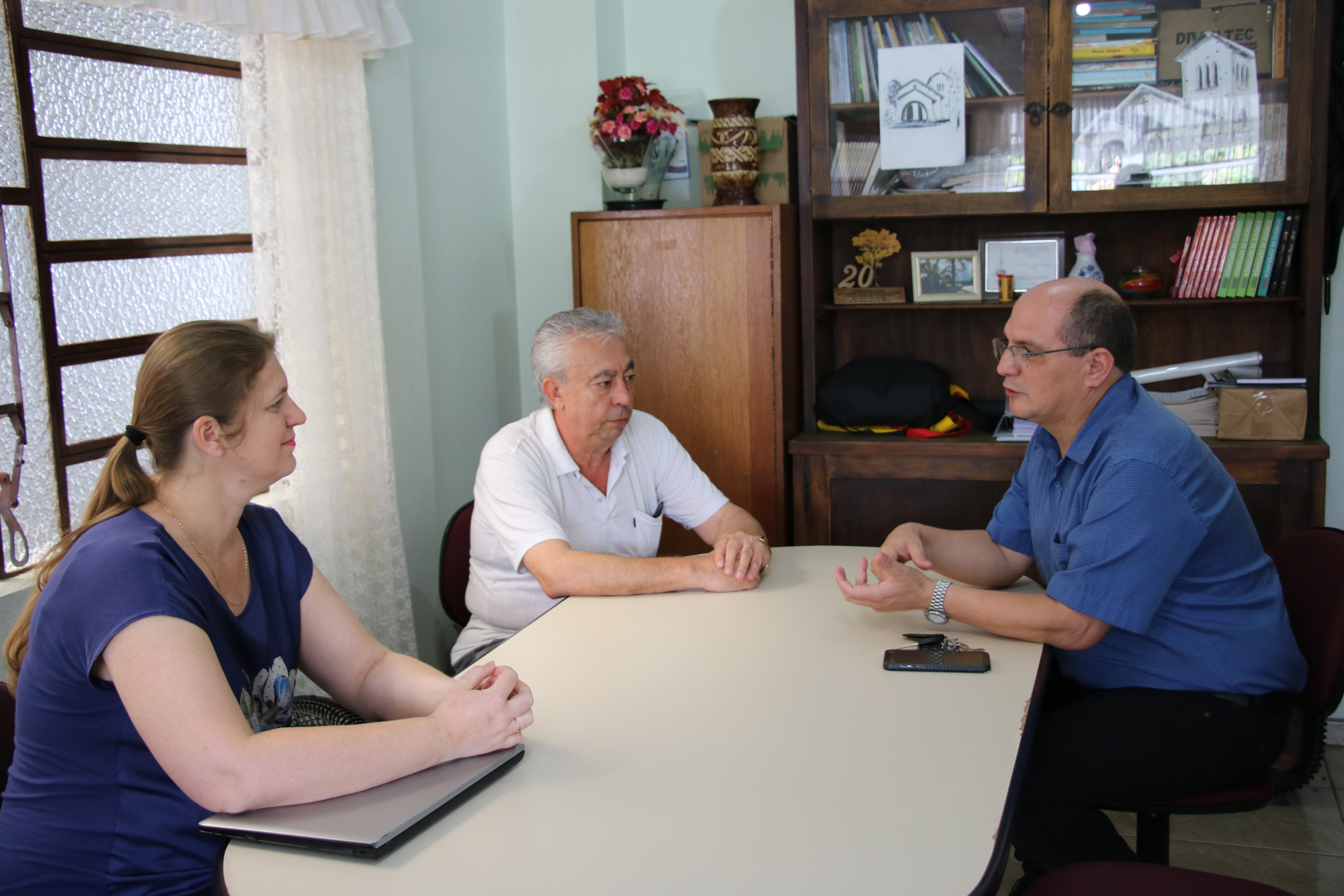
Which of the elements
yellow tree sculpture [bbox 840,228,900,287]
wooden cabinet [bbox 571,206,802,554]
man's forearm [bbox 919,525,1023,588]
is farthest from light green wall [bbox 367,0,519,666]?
man's forearm [bbox 919,525,1023,588]

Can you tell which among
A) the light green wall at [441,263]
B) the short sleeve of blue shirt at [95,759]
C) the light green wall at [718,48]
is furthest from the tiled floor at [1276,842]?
the light green wall at [718,48]

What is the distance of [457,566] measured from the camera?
2.67 meters

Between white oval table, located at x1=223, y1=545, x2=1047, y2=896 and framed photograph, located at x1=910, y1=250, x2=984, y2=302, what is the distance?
5.58 ft

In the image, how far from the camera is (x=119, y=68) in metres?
2.38

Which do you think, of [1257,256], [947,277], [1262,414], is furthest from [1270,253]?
[947,277]

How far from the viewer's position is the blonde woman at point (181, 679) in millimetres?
1308

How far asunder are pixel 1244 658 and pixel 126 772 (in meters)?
1.79

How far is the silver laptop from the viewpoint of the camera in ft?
4.05

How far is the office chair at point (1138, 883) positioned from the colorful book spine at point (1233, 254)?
217 cm

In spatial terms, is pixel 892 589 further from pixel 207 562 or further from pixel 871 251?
pixel 871 251

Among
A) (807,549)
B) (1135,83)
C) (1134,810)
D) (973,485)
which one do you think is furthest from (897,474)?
(1134,810)

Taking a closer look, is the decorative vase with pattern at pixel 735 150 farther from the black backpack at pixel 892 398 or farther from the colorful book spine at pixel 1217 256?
the colorful book spine at pixel 1217 256

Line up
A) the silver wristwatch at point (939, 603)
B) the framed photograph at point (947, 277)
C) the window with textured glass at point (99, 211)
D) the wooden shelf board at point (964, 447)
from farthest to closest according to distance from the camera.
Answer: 1. the framed photograph at point (947, 277)
2. the wooden shelf board at point (964, 447)
3. the window with textured glass at point (99, 211)
4. the silver wristwatch at point (939, 603)

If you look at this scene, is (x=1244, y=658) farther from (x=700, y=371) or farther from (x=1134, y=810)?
(x=700, y=371)
